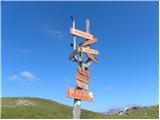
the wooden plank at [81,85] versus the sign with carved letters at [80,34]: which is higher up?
the sign with carved letters at [80,34]

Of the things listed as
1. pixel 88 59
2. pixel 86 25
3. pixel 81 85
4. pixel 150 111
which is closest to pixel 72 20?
pixel 86 25

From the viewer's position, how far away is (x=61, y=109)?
5525 cm

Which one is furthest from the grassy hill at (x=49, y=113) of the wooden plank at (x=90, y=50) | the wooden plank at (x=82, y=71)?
the wooden plank at (x=82, y=71)

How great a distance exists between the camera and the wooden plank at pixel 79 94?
2102 cm

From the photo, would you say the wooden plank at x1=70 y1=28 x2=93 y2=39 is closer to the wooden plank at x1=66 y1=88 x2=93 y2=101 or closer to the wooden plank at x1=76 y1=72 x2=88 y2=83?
the wooden plank at x1=76 y1=72 x2=88 y2=83

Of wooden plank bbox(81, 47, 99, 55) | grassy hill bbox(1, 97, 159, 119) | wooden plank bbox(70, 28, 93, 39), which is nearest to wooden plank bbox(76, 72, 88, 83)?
wooden plank bbox(81, 47, 99, 55)

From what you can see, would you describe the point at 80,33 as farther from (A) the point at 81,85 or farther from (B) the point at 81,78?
(A) the point at 81,85

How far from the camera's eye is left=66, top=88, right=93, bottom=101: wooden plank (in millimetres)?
21020

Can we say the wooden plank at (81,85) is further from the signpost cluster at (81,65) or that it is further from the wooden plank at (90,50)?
the wooden plank at (90,50)

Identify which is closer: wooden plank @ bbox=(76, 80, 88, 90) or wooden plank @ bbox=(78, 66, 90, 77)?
wooden plank @ bbox=(76, 80, 88, 90)

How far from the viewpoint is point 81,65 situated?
23.1 m

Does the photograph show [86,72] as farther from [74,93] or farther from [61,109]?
[61,109]

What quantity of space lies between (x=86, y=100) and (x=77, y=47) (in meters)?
3.87

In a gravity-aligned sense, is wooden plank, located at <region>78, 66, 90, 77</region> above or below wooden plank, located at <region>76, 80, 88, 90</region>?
above
